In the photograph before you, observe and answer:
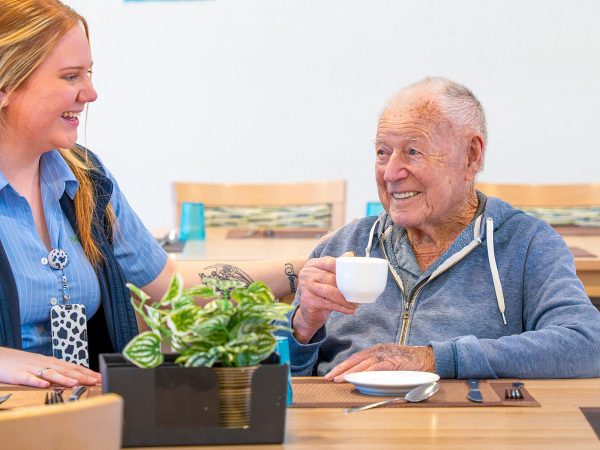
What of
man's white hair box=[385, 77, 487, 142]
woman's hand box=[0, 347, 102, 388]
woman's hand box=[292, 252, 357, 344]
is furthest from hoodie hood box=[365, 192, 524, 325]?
woman's hand box=[0, 347, 102, 388]

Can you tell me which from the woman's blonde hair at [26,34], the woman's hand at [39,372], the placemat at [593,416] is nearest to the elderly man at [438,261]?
the placemat at [593,416]

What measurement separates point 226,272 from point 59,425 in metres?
1.52

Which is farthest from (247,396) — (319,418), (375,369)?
(375,369)

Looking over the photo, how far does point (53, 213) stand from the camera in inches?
87.0

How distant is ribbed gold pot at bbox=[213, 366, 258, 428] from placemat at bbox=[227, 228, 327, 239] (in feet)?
8.09

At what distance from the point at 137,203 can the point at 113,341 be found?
368 cm

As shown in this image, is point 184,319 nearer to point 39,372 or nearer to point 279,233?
point 39,372

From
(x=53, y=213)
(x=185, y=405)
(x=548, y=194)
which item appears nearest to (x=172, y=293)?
(x=185, y=405)

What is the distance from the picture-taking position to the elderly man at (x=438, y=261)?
192 cm

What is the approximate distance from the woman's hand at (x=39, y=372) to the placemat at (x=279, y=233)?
212 centimetres

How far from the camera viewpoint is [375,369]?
1755 mm

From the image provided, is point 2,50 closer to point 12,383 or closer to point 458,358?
point 12,383

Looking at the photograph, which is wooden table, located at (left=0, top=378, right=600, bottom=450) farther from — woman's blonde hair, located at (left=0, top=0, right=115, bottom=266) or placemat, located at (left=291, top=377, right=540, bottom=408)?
woman's blonde hair, located at (left=0, top=0, right=115, bottom=266)

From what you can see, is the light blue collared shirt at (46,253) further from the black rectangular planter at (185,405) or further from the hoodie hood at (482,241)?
the black rectangular planter at (185,405)
